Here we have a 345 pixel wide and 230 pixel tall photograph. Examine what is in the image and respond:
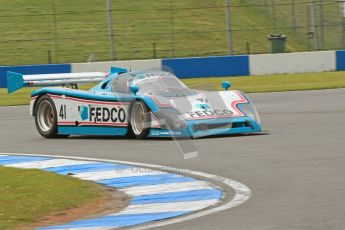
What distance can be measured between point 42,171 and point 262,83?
1727 cm

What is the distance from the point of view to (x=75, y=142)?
13.7 metres

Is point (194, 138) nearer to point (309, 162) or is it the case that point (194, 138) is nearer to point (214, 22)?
point (309, 162)

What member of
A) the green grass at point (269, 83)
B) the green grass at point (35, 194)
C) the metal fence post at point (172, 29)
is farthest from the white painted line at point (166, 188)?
the metal fence post at point (172, 29)

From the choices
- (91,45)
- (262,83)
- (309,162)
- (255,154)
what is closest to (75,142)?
(255,154)

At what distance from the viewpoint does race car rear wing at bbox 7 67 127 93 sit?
14.7m

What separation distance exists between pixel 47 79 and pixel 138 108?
2650mm

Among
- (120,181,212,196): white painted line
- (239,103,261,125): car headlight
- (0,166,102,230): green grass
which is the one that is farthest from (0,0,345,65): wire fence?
(120,181,212,196): white painted line

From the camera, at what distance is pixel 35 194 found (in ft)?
26.6

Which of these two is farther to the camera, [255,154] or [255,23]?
[255,23]

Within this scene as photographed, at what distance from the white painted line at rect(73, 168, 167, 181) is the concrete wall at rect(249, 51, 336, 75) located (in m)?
20.2

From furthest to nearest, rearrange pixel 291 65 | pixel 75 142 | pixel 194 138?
pixel 291 65 → pixel 75 142 → pixel 194 138

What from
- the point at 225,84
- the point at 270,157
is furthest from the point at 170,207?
the point at 225,84

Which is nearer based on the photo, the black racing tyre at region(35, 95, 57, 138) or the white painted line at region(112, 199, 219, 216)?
the white painted line at region(112, 199, 219, 216)

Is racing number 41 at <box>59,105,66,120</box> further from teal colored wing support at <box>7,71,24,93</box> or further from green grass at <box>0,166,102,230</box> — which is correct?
green grass at <box>0,166,102,230</box>
